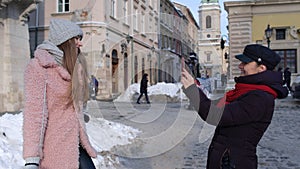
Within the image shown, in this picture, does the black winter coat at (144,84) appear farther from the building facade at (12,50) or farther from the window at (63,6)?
the window at (63,6)

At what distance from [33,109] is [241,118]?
128cm

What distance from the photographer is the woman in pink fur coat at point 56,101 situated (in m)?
2.18

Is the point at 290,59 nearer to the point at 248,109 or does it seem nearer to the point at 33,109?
the point at 248,109

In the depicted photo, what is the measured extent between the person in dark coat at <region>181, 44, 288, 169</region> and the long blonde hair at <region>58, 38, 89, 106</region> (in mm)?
687

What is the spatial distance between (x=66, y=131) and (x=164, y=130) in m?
6.96

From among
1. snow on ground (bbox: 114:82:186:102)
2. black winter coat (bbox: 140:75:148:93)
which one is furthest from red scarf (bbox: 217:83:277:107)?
snow on ground (bbox: 114:82:186:102)

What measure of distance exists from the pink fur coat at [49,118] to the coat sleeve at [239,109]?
33.7 inches

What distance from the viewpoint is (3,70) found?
1266cm

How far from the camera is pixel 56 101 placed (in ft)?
7.63

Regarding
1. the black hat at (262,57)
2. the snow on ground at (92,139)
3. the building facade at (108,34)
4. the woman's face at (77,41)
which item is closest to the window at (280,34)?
the building facade at (108,34)

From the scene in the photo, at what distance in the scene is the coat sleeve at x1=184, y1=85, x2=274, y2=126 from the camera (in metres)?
2.27

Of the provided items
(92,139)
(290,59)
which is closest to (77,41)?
(92,139)

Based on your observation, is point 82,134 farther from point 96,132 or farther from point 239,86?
point 96,132

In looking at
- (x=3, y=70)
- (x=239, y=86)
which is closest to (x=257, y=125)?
(x=239, y=86)
